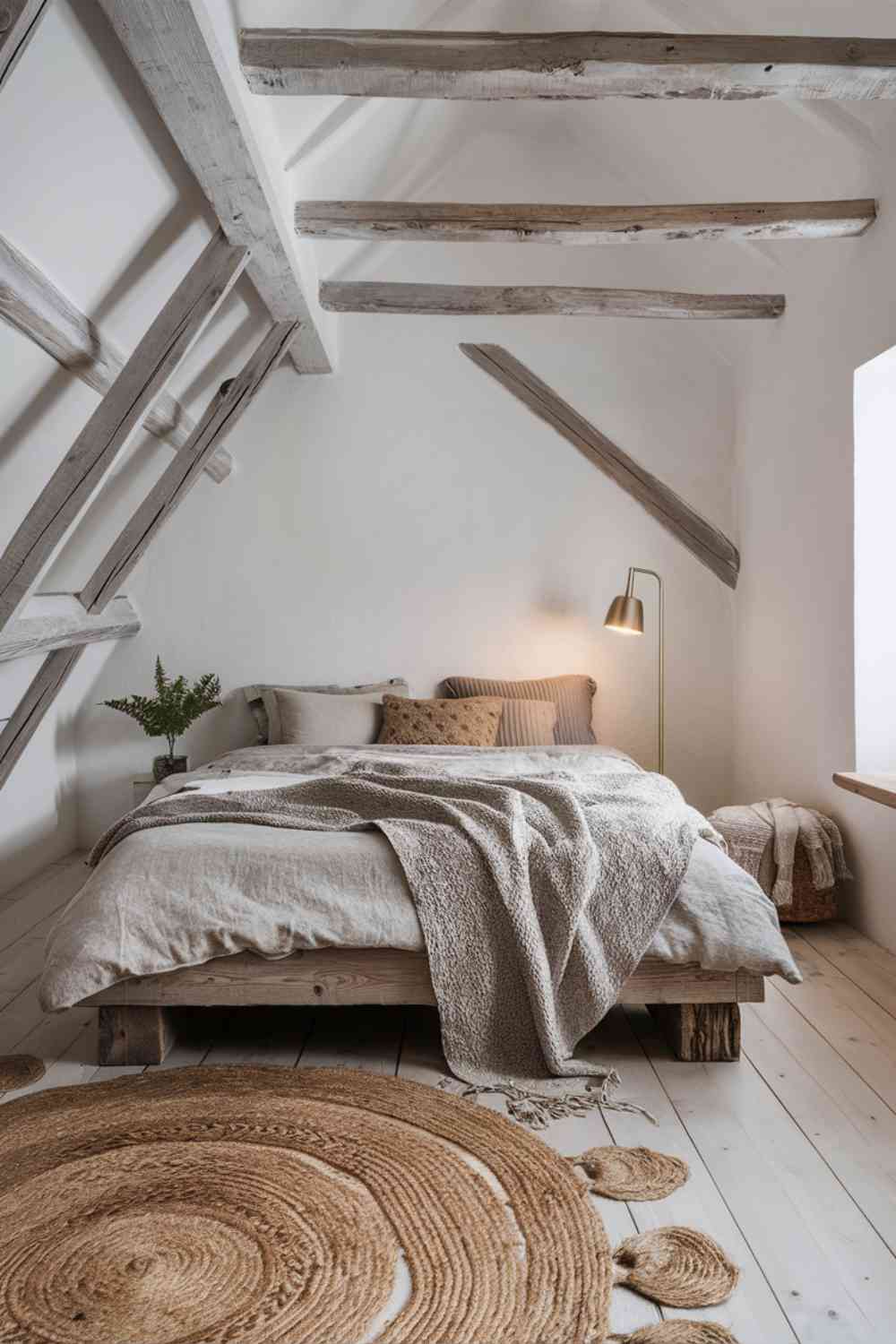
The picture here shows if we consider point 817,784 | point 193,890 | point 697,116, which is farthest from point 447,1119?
point 697,116

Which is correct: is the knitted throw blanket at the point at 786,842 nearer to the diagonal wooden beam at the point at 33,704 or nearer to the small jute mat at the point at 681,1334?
the small jute mat at the point at 681,1334

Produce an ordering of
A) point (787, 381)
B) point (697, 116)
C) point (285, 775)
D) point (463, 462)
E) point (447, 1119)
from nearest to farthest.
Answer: point (447, 1119) → point (285, 775) → point (697, 116) → point (787, 381) → point (463, 462)

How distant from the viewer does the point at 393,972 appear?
104 inches

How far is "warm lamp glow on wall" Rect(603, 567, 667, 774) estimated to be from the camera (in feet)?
15.7

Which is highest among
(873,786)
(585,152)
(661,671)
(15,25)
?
(585,152)

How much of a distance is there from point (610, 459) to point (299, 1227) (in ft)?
13.0

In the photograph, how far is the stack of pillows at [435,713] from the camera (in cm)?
480

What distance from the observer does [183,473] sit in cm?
400

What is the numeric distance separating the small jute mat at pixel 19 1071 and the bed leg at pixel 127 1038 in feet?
0.48

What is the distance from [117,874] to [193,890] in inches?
7.7

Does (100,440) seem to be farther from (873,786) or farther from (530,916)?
(873,786)

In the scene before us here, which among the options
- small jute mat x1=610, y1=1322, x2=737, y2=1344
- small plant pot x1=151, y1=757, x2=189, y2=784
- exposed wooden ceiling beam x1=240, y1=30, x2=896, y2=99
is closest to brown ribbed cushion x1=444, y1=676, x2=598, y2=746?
small plant pot x1=151, y1=757, x2=189, y2=784

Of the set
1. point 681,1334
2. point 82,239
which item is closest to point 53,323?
point 82,239

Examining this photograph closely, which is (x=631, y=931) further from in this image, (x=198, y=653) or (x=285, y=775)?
(x=198, y=653)
